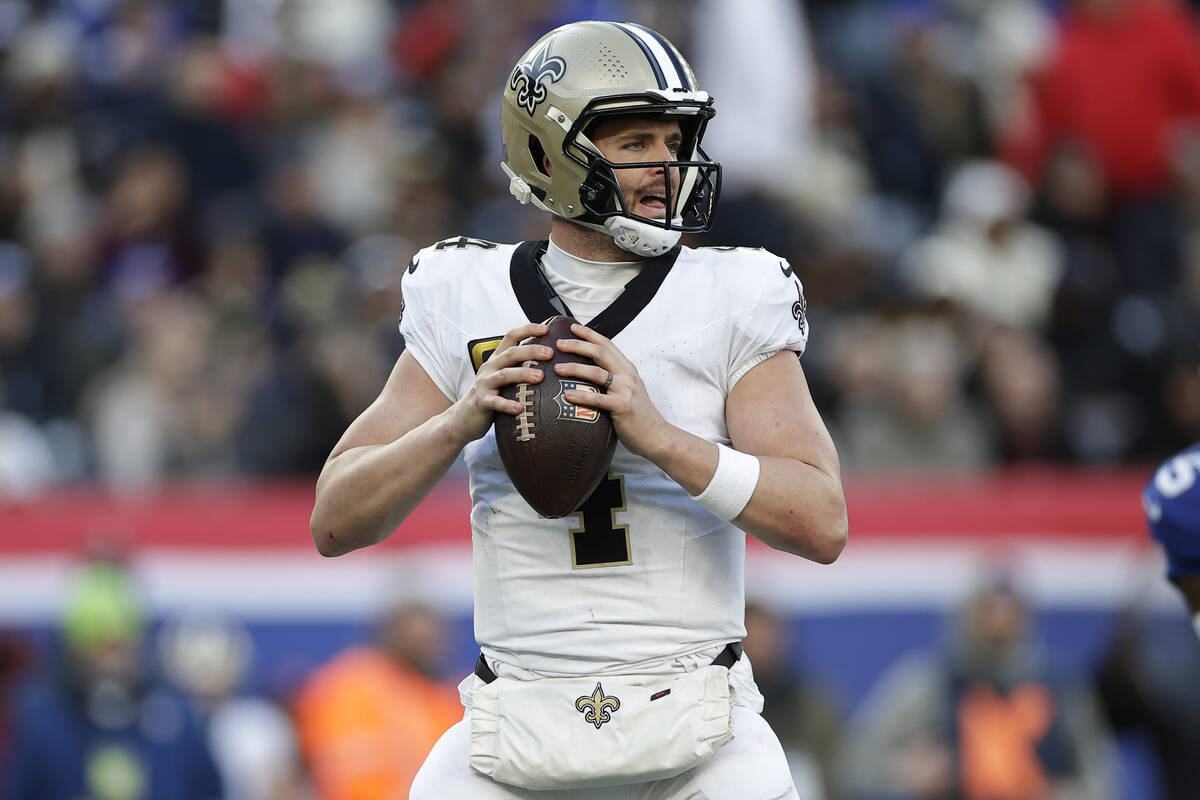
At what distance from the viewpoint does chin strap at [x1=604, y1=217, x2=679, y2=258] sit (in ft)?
11.1

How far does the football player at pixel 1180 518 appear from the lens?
4477 millimetres

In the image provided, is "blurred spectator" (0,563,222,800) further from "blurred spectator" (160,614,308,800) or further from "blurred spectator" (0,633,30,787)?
"blurred spectator" (0,633,30,787)

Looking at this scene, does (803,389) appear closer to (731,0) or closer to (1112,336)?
(1112,336)

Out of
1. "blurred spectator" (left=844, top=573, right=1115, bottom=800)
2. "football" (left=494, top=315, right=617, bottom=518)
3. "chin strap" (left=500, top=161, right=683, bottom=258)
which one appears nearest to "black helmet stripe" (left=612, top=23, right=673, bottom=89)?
"chin strap" (left=500, top=161, right=683, bottom=258)

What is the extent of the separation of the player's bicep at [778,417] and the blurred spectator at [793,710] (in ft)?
12.4

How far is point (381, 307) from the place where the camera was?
8758 millimetres

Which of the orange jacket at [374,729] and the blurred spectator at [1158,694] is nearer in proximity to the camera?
the orange jacket at [374,729]

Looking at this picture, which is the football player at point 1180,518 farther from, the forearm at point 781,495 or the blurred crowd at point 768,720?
the blurred crowd at point 768,720

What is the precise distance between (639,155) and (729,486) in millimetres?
664

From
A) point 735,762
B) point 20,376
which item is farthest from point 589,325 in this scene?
point 20,376

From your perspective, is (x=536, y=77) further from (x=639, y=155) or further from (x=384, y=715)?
(x=384, y=715)

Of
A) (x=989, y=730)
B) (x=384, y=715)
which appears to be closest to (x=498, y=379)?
(x=384, y=715)

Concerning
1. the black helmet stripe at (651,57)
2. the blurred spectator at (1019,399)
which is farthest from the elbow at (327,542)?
the blurred spectator at (1019,399)

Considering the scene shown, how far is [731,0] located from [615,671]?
7103 millimetres
